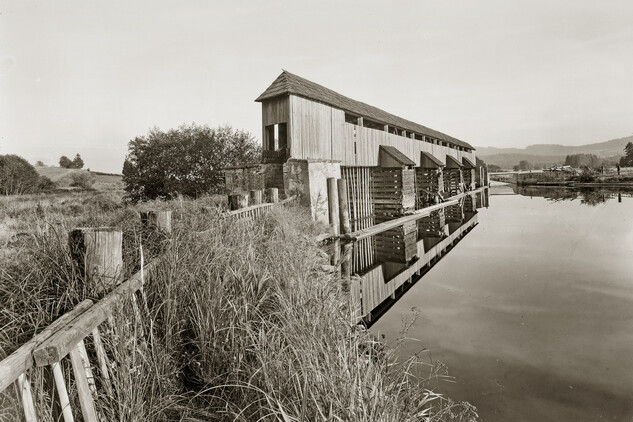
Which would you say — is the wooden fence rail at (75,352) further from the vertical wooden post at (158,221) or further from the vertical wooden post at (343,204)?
the vertical wooden post at (343,204)

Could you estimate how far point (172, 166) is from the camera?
22703mm

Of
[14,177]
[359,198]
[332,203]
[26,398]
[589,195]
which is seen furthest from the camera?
[589,195]

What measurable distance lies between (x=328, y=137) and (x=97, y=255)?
500 inches

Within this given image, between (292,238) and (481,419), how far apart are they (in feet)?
14.1

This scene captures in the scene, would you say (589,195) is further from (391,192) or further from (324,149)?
(324,149)

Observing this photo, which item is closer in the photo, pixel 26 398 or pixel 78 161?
pixel 26 398

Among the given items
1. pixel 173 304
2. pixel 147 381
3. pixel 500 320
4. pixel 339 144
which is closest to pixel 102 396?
pixel 147 381

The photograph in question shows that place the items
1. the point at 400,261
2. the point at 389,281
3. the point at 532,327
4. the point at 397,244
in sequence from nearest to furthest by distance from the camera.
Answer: the point at 532,327 → the point at 389,281 → the point at 400,261 → the point at 397,244

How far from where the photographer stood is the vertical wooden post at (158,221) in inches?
131

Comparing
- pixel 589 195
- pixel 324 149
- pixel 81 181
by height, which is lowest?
pixel 589 195

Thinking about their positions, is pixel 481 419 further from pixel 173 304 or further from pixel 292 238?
pixel 292 238

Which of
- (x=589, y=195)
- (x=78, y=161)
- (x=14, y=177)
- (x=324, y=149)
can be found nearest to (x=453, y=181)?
(x=589, y=195)

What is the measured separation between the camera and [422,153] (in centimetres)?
2503

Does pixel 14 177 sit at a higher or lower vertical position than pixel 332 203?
higher
